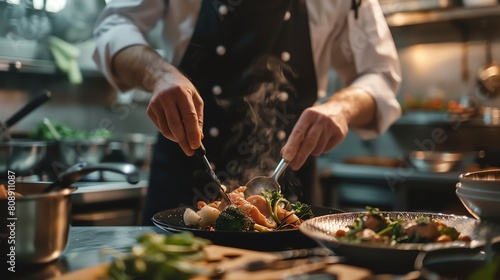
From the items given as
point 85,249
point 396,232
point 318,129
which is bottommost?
point 85,249

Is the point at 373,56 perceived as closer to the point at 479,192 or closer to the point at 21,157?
the point at 479,192

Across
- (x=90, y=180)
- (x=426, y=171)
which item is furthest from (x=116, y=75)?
(x=426, y=171)

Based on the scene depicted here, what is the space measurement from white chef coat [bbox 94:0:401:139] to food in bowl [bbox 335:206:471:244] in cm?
91

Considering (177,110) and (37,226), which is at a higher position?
(177,110)

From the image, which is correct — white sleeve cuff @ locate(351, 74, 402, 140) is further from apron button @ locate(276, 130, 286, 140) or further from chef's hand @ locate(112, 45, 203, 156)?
chef's hand @ locate(112, 45, 203, 156)

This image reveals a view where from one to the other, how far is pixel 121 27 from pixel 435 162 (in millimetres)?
2450

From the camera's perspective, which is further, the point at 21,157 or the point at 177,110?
the point at 21,157

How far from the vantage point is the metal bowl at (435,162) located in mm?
3629

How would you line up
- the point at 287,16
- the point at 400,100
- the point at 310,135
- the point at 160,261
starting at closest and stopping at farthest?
1. the point at 160,261
2. the point at 310,135
3. the point at 287,16
4. the point at 400,100

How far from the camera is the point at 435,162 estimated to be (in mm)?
3623

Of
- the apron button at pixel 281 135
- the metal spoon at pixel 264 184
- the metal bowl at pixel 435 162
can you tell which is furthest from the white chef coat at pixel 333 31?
the metal bowl at pixel 435 162

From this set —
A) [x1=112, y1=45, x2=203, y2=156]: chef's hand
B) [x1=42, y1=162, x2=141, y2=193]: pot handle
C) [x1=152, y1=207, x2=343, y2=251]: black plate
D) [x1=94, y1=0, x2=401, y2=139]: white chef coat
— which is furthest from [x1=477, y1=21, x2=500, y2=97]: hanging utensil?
[x1=42, y1=162, x2=141, y2=193]: pot handle

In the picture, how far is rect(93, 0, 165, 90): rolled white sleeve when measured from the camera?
1832mm

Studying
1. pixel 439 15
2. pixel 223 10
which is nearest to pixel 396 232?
pixel 223 10
